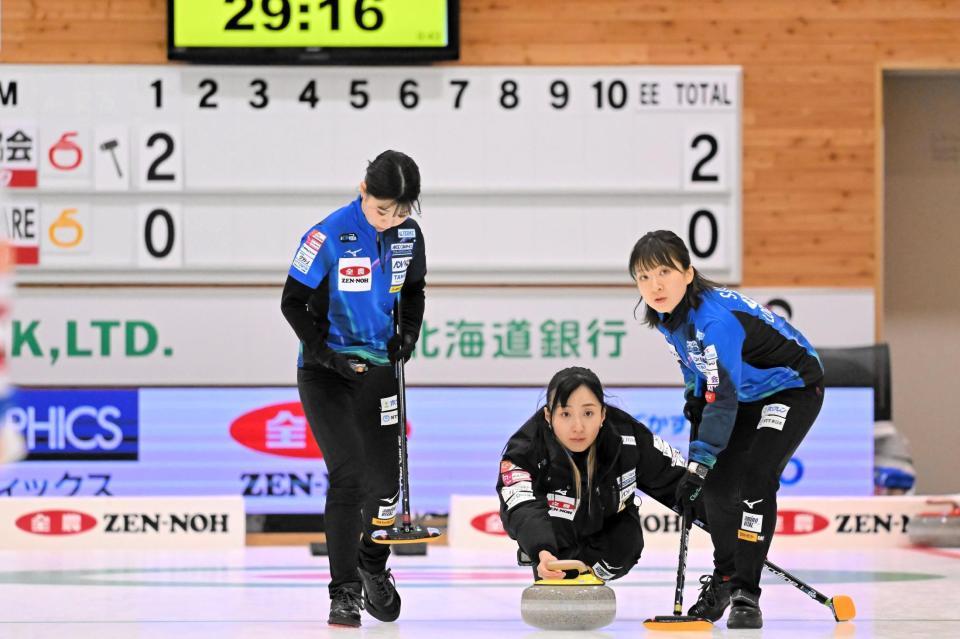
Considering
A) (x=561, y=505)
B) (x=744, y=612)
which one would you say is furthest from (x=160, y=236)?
(x=744, y=612)

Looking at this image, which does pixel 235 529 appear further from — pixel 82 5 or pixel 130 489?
pixel 82 5

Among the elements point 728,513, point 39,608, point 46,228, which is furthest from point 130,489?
point 728,513

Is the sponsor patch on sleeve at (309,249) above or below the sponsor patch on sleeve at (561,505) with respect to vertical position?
above

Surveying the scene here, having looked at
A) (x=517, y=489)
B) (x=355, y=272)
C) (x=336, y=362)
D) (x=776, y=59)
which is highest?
(x=776, y=59)

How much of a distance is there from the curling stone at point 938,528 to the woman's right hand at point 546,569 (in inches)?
188

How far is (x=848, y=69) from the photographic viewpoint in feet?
31.4

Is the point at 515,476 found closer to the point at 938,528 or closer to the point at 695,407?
the point at 695,407

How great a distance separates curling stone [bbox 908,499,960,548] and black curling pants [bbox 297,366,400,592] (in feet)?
15.4

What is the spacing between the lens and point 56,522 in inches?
340

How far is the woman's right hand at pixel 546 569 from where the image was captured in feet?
13.7

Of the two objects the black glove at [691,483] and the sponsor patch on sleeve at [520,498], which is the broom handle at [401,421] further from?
the black glove at [691,483]

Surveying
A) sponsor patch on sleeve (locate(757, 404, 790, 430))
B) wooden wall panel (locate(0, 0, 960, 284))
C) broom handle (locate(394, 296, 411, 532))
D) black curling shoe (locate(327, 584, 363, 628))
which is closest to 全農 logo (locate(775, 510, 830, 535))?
wooden wall panel (locate(0, 0, 960, 284))

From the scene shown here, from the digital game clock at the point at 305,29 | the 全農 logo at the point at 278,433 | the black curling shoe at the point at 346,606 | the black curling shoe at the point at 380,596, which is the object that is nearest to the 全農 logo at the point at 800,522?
the 全農 logo at the point at 278,433

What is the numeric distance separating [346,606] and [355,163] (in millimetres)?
5368
